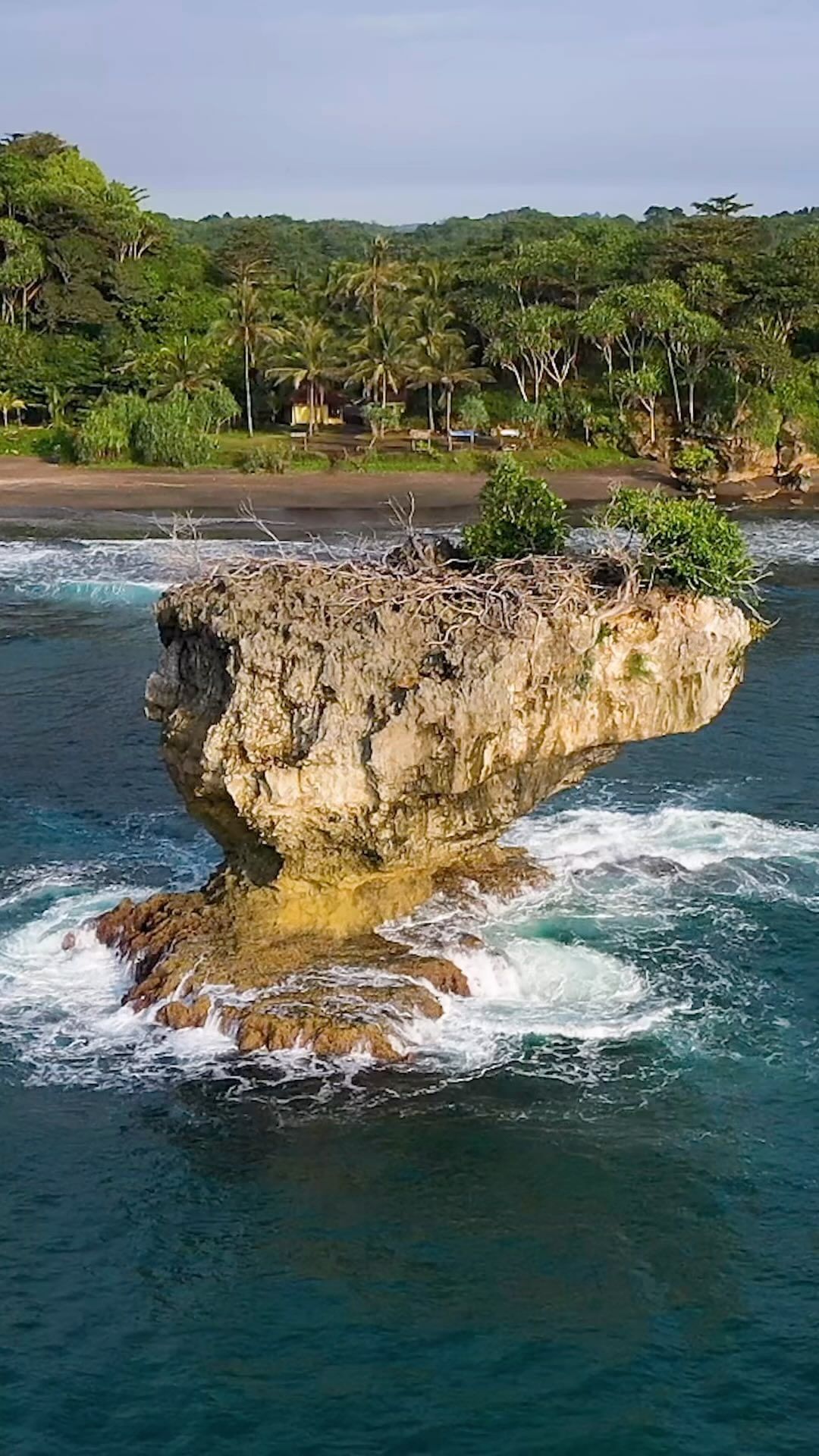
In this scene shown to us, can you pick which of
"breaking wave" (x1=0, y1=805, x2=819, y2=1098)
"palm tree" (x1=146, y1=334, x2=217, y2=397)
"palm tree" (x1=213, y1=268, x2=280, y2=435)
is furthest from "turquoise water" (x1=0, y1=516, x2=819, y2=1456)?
"palm tree" (x1=213, y1=268, x2=280, y2=435)

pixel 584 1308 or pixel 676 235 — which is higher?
pixel 676 235

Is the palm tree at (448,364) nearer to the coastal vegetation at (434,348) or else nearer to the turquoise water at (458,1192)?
the coastal vegetation at (434,348)

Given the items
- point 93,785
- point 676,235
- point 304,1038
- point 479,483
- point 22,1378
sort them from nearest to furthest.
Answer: point 22,1378 < point 304,1038 < point 93,785 < point 479,483 < point 676,235

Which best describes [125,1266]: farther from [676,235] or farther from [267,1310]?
[676,235]

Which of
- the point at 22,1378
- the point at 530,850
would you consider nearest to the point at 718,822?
the point at 530,850

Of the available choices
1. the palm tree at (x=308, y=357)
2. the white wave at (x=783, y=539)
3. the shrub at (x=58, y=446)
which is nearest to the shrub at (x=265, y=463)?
the palm tree at (x=308, y=357)

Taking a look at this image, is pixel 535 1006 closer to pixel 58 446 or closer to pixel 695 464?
pixel 695 464
